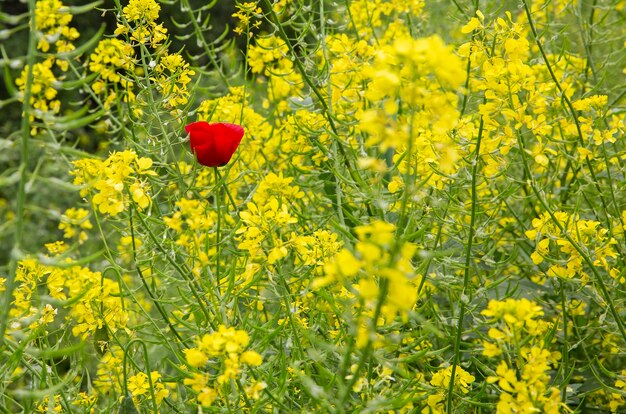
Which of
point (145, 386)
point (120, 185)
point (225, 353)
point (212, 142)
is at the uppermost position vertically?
point (212, 142)

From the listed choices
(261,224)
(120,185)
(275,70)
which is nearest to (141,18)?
(120,185)

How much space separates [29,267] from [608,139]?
1.29 meters

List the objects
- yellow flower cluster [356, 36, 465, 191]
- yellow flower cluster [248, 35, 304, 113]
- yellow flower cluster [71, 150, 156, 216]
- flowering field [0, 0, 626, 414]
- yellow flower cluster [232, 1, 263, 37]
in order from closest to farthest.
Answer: yellow flower cluster [356, 36, 465, 191] → flowering field [0, 0, 626, 414] → yellow flower cluster [71, 150, 156, 216] → yellow flower cluster [232, 1, 263, 37] → yellow flower cluster [248, 35, 304, 113]

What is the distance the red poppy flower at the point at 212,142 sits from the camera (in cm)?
148

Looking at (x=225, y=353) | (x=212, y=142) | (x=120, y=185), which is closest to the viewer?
(x=225, y=353)

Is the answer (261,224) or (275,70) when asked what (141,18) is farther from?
(275,70)

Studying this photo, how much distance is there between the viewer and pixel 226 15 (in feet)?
24.6

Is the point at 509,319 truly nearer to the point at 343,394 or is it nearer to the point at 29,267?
the point at 343,394

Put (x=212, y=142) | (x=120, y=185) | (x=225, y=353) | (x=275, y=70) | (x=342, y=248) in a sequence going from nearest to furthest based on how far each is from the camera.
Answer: (x=225, y=353) → (x=120, y=185) → (x=212, y=142) → (x=342, y=248) → (x=275, y=70)

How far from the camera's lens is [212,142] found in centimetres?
148

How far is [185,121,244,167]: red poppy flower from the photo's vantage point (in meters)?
1.48

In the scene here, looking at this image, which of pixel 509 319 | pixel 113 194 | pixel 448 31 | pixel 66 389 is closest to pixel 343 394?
pixel 509 319

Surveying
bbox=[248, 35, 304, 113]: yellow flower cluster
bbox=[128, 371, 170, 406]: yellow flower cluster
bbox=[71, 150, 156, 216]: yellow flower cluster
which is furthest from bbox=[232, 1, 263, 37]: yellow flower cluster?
bbox=[128, 371, 170, 406]: yellow flower cluster

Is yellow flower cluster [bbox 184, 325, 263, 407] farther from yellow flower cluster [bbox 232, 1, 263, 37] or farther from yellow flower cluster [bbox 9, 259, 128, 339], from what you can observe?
yellow flower cluster [bbox 232, 1, 263, 37]
